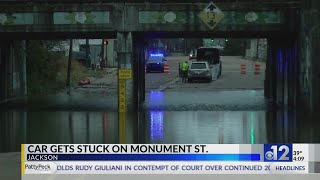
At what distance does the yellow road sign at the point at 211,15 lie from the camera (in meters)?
22.3

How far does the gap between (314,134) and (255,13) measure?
8451 millimetres

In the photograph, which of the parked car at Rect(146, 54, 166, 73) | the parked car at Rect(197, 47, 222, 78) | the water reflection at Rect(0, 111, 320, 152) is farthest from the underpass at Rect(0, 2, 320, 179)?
the parked car at Rect(146, 54, 166, 73)

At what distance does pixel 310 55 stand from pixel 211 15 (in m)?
4.42

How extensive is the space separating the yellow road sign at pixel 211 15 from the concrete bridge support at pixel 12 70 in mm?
11646

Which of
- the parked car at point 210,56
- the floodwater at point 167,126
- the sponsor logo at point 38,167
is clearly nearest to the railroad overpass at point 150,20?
the floodwater at point 167,126

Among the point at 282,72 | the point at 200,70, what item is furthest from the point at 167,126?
the point at 200,70

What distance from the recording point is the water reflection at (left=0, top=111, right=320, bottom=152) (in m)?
14.2

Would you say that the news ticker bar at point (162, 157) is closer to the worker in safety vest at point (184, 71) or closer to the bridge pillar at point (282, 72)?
the bridge pillar at point (282, 72)

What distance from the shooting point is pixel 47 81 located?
3866 cm

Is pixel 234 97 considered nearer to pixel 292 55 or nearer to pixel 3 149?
pixel 292 55

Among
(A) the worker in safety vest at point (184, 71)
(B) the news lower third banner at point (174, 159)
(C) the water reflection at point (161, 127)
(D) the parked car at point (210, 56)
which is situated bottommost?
(C) the water reflection at point (161, 127)

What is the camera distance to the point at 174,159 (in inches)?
297

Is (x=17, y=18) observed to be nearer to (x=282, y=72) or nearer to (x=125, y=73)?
(x=125, y=73)
